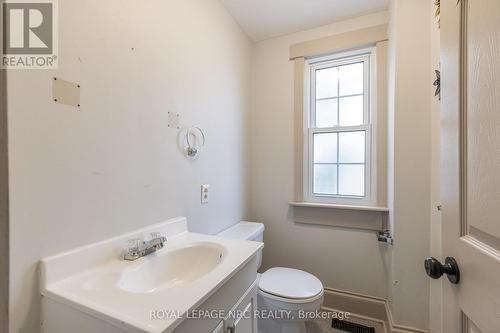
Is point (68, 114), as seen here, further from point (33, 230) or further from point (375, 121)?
point (375, 121)

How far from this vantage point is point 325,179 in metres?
1.98

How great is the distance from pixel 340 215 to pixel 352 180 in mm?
318

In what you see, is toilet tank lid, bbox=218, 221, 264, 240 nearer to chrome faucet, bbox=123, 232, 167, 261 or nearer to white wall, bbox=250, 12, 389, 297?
white wall, bbox=250, 12, 389, 297

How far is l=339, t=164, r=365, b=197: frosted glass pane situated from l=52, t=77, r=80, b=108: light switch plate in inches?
71.9

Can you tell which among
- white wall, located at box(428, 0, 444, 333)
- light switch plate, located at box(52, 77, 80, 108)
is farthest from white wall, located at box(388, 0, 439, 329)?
light switch plate, located at box(52, 77, 80, 108)

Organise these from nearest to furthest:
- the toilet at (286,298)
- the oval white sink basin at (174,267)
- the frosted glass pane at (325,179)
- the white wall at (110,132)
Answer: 1. the white wall at (110,132)
2. the oval white sink basin at (174,267)
3. the toilet at (286,298)
4. the frosted glass pane at (325,179)

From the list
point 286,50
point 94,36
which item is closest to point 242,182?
point 286,50

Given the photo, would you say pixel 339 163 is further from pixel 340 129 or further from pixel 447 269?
pixel 447 269

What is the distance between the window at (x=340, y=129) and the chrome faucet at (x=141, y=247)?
1.36 meters

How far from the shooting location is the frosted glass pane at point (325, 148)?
196 centimetres

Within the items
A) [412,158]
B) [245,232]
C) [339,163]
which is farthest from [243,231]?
[412,158]

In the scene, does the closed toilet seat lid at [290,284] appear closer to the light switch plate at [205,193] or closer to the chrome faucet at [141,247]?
the light switch plate at [205,193]

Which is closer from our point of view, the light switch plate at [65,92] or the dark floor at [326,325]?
the light switch plate at [65,92]

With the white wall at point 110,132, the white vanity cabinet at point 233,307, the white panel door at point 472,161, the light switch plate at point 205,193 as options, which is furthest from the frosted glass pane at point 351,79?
the white vanity cabinet at point 233,307
